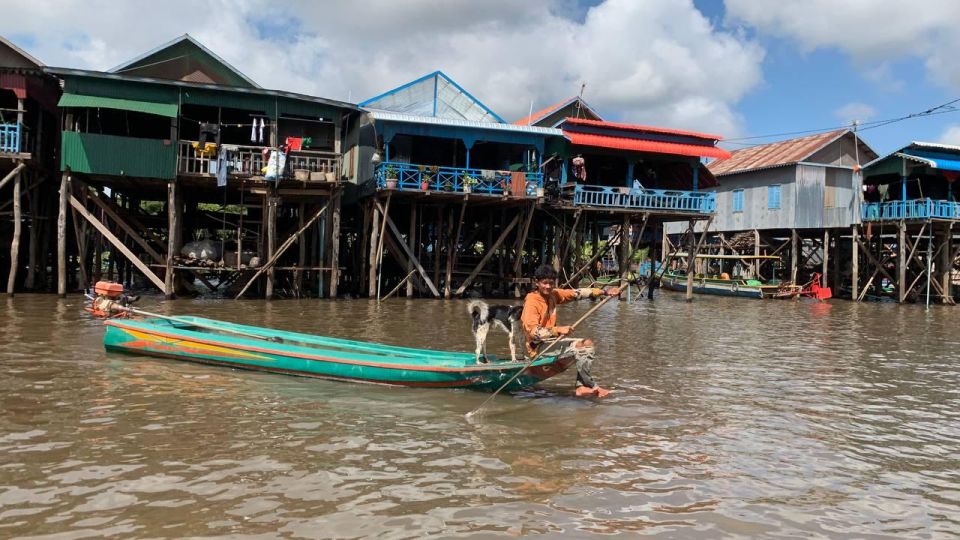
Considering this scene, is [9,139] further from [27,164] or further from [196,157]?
[196,157]

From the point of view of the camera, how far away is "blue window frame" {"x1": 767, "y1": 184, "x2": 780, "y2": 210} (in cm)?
3111

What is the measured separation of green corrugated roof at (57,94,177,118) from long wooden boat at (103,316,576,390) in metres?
10.4

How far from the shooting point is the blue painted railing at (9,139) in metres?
17.4

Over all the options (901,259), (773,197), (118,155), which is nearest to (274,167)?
(118,155)

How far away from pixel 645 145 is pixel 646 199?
1923mm

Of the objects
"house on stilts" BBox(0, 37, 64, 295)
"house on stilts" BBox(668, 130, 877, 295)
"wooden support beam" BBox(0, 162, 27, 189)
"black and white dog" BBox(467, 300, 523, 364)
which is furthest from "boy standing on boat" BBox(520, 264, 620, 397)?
"house on stilts" BBox(668, 130, 877, 295)

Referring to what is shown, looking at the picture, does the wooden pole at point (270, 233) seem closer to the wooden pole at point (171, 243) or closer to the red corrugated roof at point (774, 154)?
the wooden pole at point (171, 243)

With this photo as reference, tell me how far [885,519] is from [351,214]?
80.0 feet

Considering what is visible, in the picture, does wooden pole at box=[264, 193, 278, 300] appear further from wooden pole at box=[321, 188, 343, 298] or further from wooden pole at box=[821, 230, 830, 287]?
wooden pole at box=[821, 230, 830, 287]

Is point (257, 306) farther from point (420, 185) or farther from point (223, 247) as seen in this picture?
point (420, 185)

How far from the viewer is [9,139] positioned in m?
17.6

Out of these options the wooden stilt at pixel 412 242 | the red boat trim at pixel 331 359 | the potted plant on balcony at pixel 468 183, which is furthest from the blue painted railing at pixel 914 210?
the red boat trim at pixel 331 359

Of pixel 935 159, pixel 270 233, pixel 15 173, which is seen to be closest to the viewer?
pixel 15 173

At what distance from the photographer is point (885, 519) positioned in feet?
15.4
